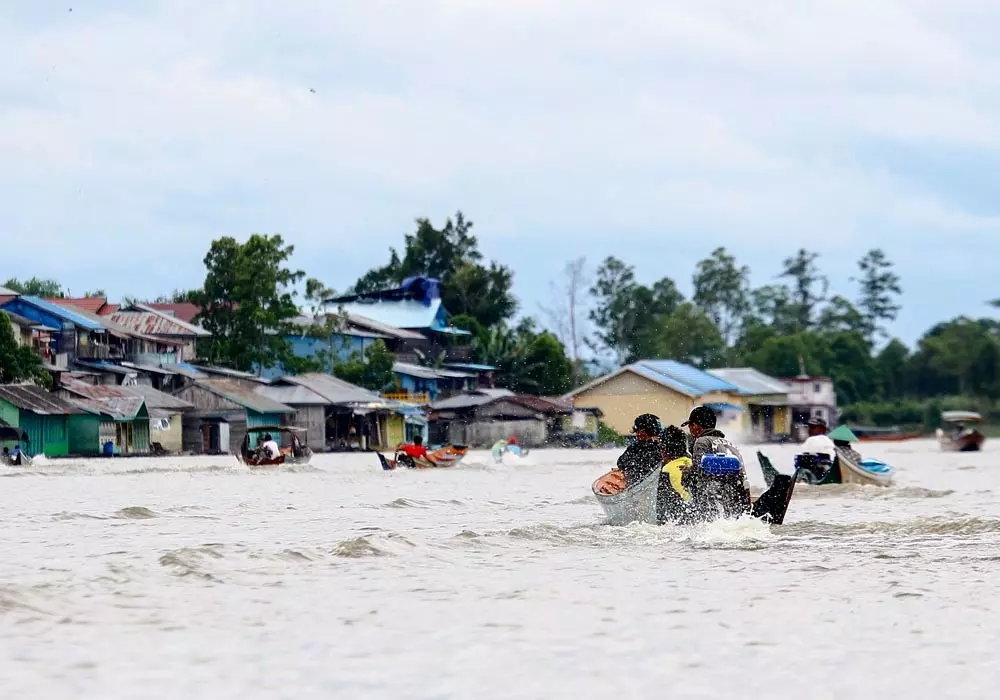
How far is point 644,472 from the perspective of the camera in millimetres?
16062

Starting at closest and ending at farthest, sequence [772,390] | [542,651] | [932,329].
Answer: [542,651] → [772,390] → [932,329]

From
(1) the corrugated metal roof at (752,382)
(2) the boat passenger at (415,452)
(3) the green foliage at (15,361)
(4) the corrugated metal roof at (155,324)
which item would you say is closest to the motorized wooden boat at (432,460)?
(2) the boat passenger at (415,452)

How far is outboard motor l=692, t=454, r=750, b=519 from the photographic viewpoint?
15086mm

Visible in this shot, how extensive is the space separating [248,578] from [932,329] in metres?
104

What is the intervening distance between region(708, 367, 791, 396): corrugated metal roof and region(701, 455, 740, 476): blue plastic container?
72.3 m

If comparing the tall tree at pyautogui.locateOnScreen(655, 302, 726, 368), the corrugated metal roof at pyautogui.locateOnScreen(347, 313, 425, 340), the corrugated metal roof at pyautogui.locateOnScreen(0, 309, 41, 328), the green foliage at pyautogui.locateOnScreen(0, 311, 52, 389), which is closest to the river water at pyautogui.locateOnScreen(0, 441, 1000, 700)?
the green foliage at pyautogui.locateOnScreen(0, 311, 52, 389)

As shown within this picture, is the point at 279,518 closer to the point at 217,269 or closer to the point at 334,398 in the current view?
the point at 334,398

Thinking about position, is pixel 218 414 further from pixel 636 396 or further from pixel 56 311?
pixel 636 396

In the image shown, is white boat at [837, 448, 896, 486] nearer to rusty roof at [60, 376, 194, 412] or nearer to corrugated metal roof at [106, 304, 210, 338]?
rusty roof at [60, 376, 194, 412]

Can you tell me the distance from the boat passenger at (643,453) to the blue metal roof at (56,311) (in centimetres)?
4449

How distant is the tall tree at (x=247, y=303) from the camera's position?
66.3 metres

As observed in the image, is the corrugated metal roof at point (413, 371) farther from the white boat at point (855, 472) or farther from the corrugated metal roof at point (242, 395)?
the white boat at point (855, 472)

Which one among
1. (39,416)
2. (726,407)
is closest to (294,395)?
(39,416)

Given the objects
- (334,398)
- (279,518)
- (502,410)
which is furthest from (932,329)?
(279,518)
